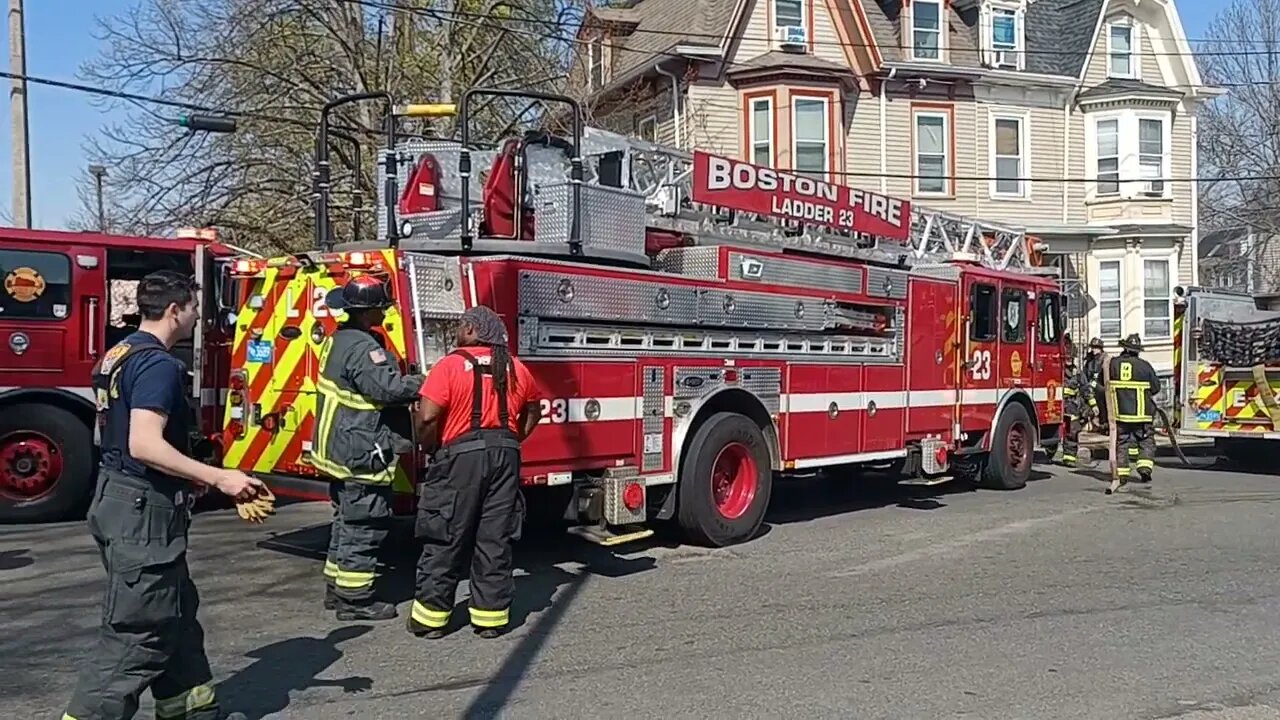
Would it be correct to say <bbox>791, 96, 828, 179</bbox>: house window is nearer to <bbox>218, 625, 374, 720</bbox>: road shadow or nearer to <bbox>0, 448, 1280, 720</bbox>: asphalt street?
<bbox>0, 448, 1280, 720</bbox>: asphalt street

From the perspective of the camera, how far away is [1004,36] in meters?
26.6

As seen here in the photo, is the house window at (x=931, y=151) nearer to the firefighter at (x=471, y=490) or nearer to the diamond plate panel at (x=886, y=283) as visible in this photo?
the diamond plate panel at (x=886, y=283)

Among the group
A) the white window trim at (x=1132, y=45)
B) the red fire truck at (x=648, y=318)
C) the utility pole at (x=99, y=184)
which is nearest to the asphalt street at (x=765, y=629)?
the red fire truck at (x=648, y=318)

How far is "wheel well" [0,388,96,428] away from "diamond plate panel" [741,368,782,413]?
17.4 feet

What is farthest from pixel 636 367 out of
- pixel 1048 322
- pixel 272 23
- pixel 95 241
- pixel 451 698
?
pixel 272 23

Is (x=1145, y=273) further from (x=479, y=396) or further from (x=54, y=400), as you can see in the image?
(x=479, y=396)

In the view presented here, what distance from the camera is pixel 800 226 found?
32.0 ft

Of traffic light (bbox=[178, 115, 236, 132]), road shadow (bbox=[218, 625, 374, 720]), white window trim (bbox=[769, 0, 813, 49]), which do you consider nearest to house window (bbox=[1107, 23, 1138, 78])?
white window trim (bbox=[769, 0, 813, 49])

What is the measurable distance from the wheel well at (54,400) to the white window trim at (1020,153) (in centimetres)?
2073

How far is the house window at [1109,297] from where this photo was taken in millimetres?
26969

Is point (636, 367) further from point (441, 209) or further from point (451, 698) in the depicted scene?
point (451, 698)

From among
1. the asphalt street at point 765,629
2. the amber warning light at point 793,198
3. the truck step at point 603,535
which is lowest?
Result: the asphalt street at point 765,629

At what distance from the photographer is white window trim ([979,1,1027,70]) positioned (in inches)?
1031

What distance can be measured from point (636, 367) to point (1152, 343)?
2210 centimetres
